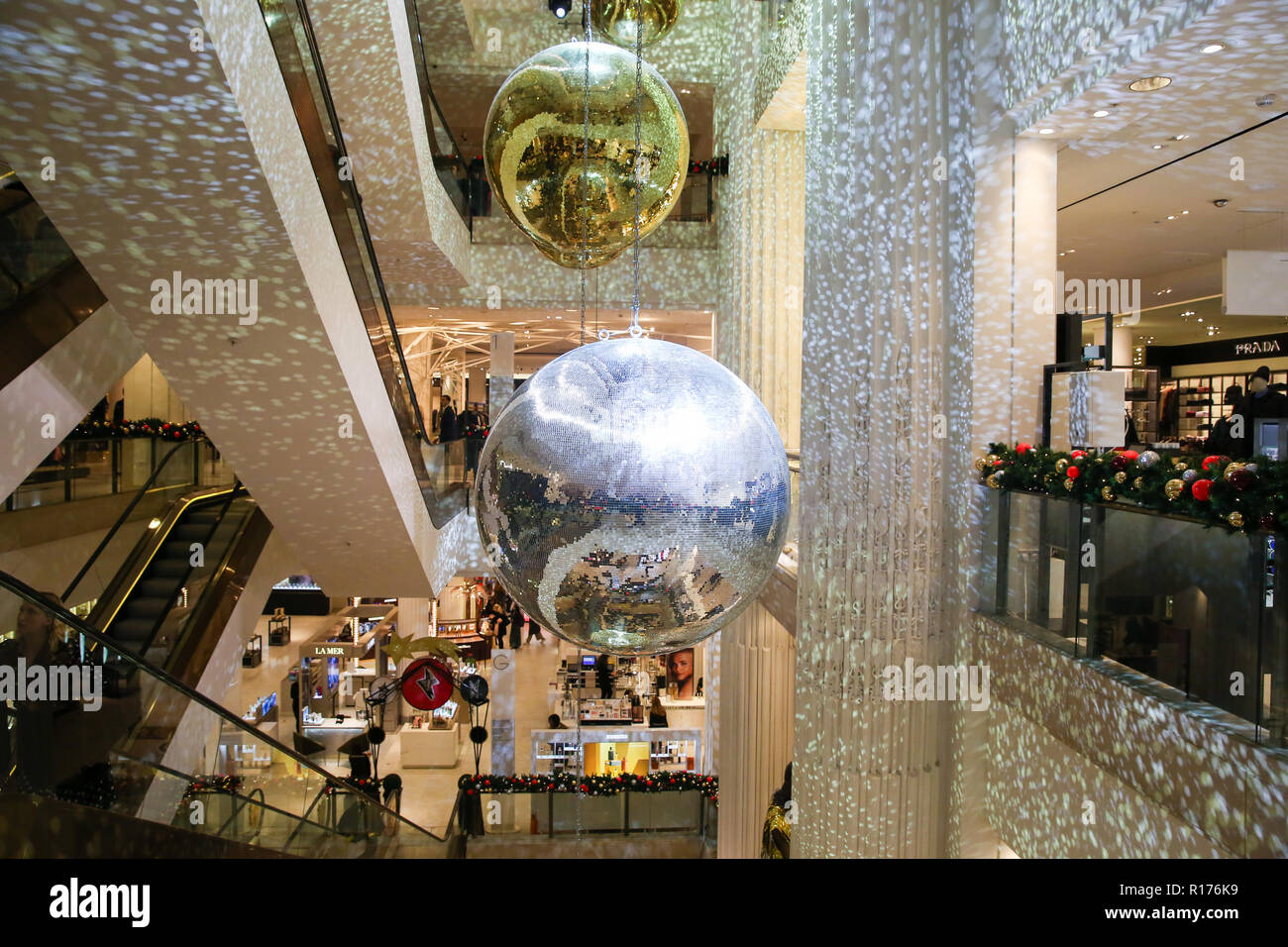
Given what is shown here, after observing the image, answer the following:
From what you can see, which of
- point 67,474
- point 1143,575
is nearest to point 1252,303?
point 1143,575

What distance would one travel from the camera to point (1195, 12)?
3.39 meters

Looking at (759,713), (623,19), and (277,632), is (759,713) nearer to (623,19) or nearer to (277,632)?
(623,19)

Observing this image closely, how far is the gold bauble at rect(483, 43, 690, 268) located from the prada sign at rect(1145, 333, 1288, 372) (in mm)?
10703

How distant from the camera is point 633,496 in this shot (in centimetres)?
133

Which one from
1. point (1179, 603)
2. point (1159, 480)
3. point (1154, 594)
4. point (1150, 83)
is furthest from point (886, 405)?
point (1150, 83)

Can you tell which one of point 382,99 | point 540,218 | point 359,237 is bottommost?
point 540,218

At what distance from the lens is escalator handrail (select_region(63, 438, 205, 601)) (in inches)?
258

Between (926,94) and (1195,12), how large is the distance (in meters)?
1.28

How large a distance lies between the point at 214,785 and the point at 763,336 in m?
5.37

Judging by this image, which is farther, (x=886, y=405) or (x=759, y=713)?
(x=759, y=713)

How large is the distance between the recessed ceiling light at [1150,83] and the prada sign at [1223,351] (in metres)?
7.63

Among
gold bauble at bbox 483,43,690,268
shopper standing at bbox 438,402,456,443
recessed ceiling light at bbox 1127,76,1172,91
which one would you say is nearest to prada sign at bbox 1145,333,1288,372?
recessed ceiling light at bbox 1127,76,1172,91

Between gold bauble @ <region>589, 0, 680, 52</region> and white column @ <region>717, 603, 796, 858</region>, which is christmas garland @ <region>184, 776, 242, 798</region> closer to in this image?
white column @ <region>717, 603, 796, 858</region>
